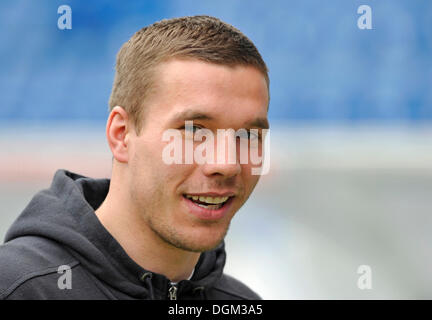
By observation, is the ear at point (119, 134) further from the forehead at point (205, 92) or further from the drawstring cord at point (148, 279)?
the drawstring cord at point (148, 279)

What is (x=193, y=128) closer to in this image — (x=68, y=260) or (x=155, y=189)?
(x=155, y=189)

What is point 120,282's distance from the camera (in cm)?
174

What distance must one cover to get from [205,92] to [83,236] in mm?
587

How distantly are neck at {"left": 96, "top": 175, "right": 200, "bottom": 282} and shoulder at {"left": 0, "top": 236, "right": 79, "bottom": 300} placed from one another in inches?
7.1

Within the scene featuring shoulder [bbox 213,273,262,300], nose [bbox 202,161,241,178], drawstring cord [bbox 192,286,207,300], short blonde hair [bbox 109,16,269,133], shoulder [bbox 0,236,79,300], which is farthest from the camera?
shoulder [bbox 213,273,262,300]

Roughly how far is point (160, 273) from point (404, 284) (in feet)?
16.2

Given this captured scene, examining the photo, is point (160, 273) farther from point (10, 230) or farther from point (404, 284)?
point (404, 284)

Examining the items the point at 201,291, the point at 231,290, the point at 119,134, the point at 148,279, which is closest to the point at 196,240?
the point at 148,279

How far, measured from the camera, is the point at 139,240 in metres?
1.82

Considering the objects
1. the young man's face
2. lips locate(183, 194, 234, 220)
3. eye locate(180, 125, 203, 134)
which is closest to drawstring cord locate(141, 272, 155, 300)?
the young man's face

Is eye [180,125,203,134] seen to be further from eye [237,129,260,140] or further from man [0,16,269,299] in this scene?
eye [237,129,260,140]

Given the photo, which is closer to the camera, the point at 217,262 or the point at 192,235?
the point at 192,235

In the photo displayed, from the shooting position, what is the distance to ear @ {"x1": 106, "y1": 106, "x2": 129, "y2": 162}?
1836mm
